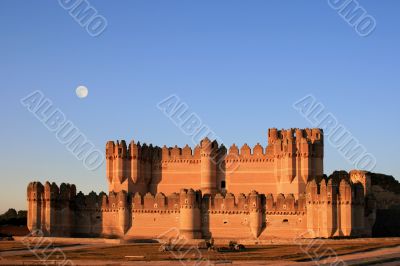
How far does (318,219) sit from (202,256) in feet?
52.7

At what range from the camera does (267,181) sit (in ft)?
235

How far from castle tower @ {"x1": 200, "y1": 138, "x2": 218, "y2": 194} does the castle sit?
0.09m

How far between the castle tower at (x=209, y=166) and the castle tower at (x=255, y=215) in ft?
29.6

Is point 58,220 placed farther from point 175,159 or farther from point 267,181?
point 267,181

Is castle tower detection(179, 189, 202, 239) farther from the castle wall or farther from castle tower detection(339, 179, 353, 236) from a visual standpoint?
castle tower detection(339, 179, 353, 236)

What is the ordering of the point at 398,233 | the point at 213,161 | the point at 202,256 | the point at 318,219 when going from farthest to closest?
the point at 213,161
the point at 398,233
the point at 318,219
the point at 202,256

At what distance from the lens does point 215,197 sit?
216ft

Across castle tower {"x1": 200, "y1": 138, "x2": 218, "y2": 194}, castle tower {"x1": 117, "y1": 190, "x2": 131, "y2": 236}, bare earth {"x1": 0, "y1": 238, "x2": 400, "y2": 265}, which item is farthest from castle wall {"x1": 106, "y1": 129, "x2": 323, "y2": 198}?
bare earth {"x1": 0, "y1": 238, "x2": 400, "y2": 265}

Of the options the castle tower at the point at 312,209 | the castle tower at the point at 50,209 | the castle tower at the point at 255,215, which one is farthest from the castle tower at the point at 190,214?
the castle tower at the point at 50,209

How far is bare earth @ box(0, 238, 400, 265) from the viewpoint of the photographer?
45.5m

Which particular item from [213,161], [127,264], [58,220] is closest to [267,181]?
[213,161]

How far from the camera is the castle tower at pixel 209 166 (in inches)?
2867

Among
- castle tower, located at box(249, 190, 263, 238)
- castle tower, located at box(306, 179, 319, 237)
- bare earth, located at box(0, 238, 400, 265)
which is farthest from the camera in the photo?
castle tower, located at box(249, 190, 263, 238)

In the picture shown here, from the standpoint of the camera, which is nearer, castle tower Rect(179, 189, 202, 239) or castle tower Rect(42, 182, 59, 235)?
castle tower Rect(179, 189, 202, 239)
